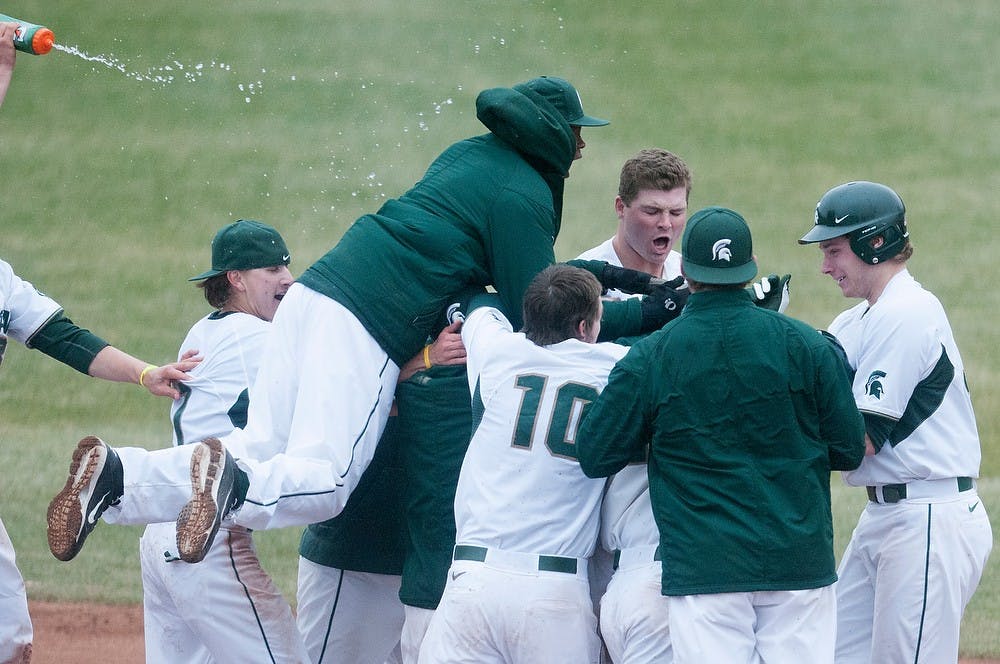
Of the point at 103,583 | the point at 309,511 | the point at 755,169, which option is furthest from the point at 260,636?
the point at 755,169

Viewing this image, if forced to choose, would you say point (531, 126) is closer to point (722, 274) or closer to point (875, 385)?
point (722, 274)

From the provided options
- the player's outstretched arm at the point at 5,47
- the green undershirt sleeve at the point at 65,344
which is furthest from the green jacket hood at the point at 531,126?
the green undershirt sleeve at the point at 65,344

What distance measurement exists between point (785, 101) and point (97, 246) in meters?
9.43

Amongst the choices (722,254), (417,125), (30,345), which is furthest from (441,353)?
(417,125)

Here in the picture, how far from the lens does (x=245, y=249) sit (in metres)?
4.70

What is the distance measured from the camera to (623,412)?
11.4 ft

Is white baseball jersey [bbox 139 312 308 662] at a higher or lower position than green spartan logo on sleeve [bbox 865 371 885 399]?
lower

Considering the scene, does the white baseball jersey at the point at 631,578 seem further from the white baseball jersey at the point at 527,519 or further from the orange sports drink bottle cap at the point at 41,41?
the orange sports drink bottle cap at the point at 41,41

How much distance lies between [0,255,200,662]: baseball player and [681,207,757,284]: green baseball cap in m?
1.98

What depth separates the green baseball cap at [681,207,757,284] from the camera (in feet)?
11.6

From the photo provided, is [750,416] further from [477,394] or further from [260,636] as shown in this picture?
[260,636]

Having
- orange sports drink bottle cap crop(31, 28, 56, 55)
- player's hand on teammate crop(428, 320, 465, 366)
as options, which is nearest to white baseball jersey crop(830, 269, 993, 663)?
player's hand on teammate crop(428, 320, 465, 366)

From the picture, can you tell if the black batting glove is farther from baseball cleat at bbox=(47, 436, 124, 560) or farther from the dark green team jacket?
baseball cleat at bbox=(47, 436, 124, 560)

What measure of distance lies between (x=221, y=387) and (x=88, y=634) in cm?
248
